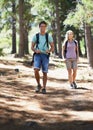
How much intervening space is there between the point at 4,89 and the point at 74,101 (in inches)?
120

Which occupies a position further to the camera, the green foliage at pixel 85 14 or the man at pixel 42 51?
the green foliage at pixel 85 14

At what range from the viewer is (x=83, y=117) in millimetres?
7941

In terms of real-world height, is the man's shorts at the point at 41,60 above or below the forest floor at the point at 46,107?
above

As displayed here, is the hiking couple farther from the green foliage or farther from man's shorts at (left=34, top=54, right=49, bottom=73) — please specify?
the green foliage

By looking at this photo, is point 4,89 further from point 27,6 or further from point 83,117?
point 27,6

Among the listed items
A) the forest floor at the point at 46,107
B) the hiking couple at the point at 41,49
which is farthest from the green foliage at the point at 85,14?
the hiking couple at the point at 41,49

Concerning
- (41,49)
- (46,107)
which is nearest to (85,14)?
(41,49)

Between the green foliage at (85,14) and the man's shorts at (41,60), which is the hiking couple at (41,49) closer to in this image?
the man's shorts at (41,60)

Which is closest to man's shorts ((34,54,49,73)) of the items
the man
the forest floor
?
the man

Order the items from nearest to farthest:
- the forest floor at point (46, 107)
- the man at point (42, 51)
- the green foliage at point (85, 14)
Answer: the forest floor at point (46, 107) → the man at point (42, 51) → the green foliage at point (85, 14)

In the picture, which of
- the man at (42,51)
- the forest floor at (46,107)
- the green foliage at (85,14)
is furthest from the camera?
the green foliage at (85,14)

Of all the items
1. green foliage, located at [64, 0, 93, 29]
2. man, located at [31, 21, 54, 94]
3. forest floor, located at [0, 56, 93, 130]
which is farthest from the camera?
green foliage, located at [64, 0, 93, 29]

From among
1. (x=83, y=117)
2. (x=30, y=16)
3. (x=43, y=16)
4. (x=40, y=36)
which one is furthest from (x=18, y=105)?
(x=43, y=16)

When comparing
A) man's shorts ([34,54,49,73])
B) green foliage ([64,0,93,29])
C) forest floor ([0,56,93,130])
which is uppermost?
green foliage ([64,0,93,29])
